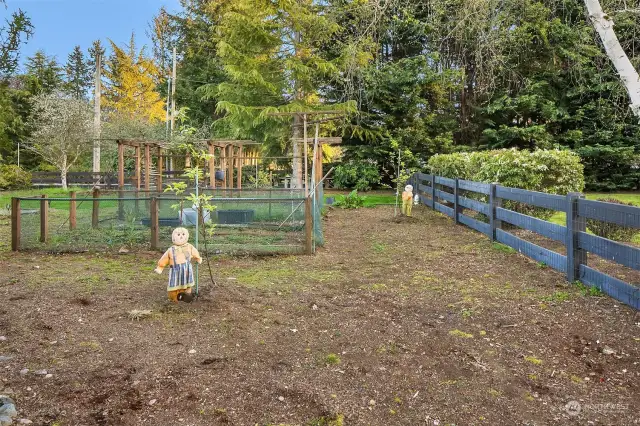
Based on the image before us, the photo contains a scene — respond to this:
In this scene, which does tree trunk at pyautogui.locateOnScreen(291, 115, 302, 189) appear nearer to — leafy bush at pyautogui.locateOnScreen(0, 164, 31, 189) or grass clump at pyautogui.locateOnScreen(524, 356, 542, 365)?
grass clump at pyautogui.locateOnScreen(524, 356, 542, 365)

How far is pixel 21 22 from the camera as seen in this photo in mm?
6500

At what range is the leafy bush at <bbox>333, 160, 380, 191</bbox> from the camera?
2044cm

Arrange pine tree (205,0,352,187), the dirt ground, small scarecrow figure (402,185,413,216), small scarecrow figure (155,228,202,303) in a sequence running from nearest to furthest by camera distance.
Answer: the dirt ground, small scarecrow figure (155,228,202,303), small scarecrow figure (402,185,413,216), pine tree (205,0,352,187)

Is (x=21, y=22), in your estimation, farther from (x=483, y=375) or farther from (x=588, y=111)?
(x=588, y=111)

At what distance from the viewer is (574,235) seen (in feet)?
16.8

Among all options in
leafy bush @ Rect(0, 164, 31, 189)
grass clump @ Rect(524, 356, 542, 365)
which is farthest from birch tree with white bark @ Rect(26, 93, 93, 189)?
grass clump @ Rect(524, 356, 542, 365)

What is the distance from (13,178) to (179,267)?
2560 cm

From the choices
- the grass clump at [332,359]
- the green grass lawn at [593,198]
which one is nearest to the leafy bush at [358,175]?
the green grass lawn at [593,198]

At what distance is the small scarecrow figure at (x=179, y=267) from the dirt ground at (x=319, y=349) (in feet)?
0.72

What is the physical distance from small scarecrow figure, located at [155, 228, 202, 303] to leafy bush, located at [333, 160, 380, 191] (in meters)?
16.1

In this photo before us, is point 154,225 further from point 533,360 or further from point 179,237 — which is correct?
point 533,360

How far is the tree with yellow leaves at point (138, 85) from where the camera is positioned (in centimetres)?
2962

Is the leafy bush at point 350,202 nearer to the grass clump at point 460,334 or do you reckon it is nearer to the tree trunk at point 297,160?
the tree trunk at point 297,160

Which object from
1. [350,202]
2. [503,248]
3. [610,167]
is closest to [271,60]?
[350,202]
